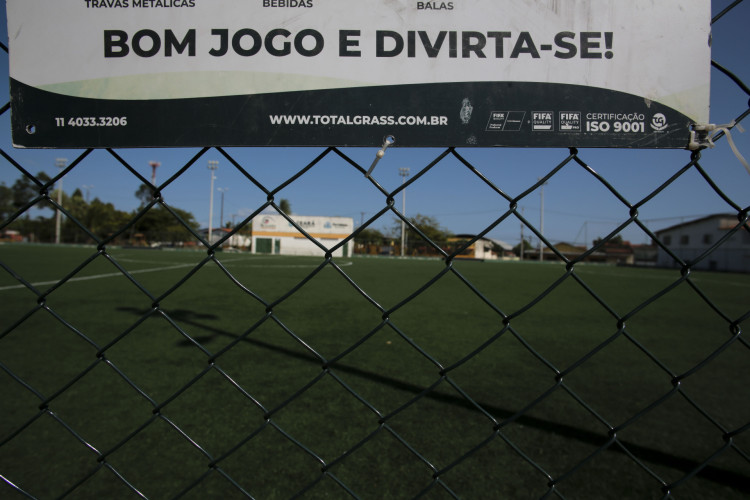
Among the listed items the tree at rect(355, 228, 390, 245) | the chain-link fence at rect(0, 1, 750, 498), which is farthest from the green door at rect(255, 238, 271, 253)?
the chain-link fence at rect(0, 1, 750, 498)

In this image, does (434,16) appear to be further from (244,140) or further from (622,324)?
(622,324)

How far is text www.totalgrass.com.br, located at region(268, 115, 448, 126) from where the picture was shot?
90 centimetres

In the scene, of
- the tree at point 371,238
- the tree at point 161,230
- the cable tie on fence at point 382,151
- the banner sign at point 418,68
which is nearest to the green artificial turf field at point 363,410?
the cable tie on fence at point 382,151

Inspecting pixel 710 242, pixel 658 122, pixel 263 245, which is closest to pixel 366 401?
pixel 658 122

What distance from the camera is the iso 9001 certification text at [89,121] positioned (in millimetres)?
944

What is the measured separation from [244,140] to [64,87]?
48cm

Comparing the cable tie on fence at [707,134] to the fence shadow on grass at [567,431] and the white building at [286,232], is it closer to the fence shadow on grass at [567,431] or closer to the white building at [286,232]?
the fence shadow on grass at [567,431]

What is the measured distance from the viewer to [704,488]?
5.66 feet

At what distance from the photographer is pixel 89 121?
95 cm

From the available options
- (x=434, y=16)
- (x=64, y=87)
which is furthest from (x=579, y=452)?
(x=64, y=87)

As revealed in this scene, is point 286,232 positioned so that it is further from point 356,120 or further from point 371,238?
point 356,120

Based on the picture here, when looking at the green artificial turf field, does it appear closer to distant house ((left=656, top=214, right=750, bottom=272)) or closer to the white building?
distant house ((left=656, top=214, right=750, bottom=272))

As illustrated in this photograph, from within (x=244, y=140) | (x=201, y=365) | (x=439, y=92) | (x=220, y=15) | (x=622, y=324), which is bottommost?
(x=201, y=365)

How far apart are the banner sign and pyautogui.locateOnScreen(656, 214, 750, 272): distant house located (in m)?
33.3
